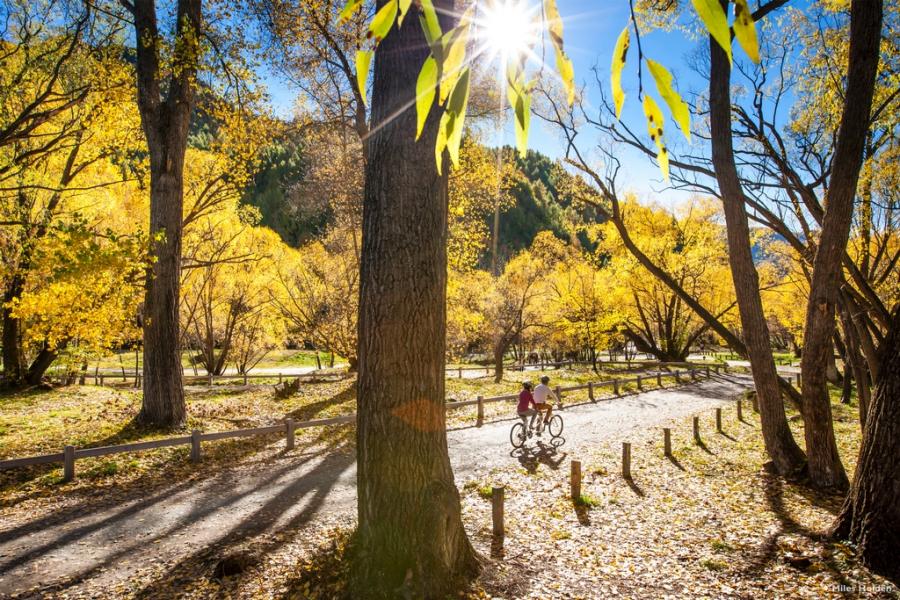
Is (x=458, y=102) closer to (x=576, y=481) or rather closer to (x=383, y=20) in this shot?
(x=383, y=20)

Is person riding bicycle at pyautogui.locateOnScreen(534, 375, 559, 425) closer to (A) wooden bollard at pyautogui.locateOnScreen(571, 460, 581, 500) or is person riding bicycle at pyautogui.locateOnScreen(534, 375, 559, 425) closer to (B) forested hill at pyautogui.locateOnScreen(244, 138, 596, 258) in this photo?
(A) wooden bollard at pyautogui.locateOnScreen(571, 460, 581, 500)

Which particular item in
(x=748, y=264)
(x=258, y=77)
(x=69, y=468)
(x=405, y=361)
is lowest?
(x=69, y=468)

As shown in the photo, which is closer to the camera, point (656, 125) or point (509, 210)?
point (656, 125)

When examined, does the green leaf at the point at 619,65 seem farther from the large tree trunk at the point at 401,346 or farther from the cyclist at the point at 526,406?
the cyclist at the point at 526,406

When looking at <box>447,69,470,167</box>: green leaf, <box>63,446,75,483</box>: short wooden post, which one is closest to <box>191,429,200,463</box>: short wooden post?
<box>63,446,75,483</box>: short wooden post

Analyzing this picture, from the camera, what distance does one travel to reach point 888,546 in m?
4.74

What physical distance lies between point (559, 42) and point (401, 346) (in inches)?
124

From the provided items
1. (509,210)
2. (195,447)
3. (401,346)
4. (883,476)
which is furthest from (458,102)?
(509,210)

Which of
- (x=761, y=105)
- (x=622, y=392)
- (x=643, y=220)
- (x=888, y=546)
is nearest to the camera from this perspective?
(x=888, y=546)

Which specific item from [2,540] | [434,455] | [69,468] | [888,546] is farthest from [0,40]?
[888,546]

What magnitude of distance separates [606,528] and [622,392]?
1624 cm

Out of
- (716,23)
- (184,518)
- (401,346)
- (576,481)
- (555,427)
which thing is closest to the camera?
(716,23)

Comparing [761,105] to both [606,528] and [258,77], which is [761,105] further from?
[258,77]

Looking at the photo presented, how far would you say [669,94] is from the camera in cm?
92
